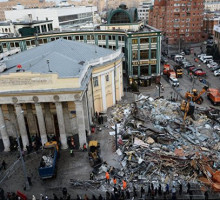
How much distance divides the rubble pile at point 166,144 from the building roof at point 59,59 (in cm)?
1143

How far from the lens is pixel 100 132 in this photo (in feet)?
131

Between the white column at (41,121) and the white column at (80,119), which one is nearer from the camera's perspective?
→ the white column at (80,119)

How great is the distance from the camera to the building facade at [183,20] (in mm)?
108188

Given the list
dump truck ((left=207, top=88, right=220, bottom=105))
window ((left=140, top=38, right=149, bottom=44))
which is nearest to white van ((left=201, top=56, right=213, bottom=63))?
window ((left=140, top=38, right=149, bottom=44))

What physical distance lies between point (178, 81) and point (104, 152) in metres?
36.9

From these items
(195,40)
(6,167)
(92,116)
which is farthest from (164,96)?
(195,40)

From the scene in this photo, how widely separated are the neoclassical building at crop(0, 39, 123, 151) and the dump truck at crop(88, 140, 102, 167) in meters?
1.76

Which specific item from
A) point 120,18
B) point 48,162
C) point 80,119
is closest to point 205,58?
point 120,18

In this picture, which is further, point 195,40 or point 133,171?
point 195,40

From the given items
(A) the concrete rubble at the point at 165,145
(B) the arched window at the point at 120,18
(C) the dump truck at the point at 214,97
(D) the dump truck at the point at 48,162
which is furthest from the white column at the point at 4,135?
(B) the arched window at the point at 120,18

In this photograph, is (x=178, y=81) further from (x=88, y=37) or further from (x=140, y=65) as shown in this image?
(x=88, y=37)

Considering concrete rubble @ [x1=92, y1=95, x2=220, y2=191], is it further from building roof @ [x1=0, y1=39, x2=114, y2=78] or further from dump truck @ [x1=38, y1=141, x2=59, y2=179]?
building roof @ [x1=0, y1=39, x2=114, y2=78]

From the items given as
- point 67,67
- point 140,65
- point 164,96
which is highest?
point 67,67

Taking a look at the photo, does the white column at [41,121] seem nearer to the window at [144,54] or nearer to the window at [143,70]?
the window at [144,54]
